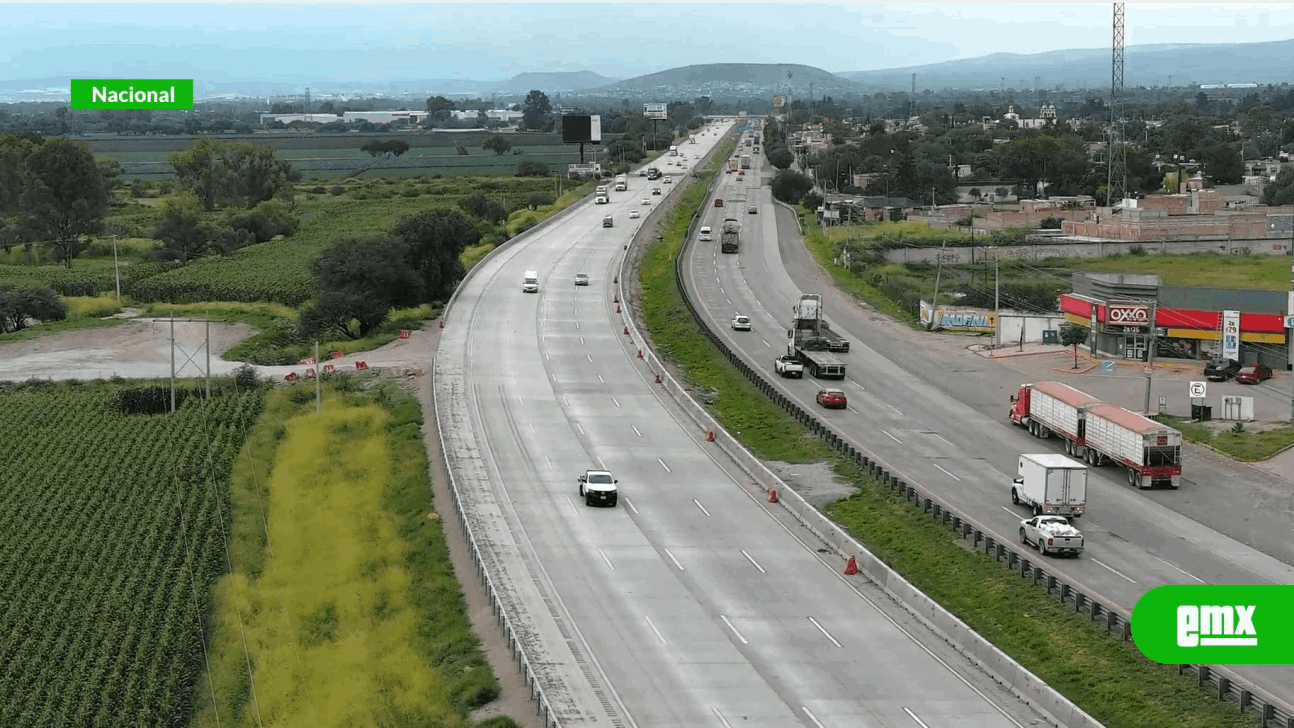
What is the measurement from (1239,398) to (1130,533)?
60.7 ft

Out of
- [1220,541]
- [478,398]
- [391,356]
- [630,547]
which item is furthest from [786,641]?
[391,356]

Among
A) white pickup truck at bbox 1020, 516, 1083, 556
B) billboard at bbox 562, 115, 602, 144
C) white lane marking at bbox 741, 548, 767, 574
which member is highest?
billboard at bbox 562, 115, 602, 144

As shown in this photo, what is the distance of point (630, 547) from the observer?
139 feet

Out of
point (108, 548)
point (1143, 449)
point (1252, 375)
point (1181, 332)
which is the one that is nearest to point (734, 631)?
point (1143, 449)

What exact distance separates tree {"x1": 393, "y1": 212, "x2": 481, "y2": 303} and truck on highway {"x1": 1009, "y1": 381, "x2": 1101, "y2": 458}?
44.0m

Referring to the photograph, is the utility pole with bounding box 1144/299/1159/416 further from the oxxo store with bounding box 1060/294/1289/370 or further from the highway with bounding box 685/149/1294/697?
the highway with bounding box 685/149/1294/697

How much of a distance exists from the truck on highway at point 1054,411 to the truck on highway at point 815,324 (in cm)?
1491

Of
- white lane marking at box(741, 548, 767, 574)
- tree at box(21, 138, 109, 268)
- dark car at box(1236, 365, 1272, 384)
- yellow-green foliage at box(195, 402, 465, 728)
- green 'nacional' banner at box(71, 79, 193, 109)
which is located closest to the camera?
Result: yellow-green foliage at box(195, 402, 465, 728)

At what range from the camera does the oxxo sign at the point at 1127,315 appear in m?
73.4

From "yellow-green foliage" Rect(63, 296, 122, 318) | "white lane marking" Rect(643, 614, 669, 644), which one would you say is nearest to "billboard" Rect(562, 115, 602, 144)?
"yellow-green foliage" Rect(63, 296, 122, 318)

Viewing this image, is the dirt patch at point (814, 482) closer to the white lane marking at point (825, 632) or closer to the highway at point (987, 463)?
the highway at point (987, 463)

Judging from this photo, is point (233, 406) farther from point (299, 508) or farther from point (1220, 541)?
point (1220, 541)

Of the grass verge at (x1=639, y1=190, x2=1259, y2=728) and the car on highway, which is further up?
the car on highway

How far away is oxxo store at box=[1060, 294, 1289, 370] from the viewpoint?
231 feet
